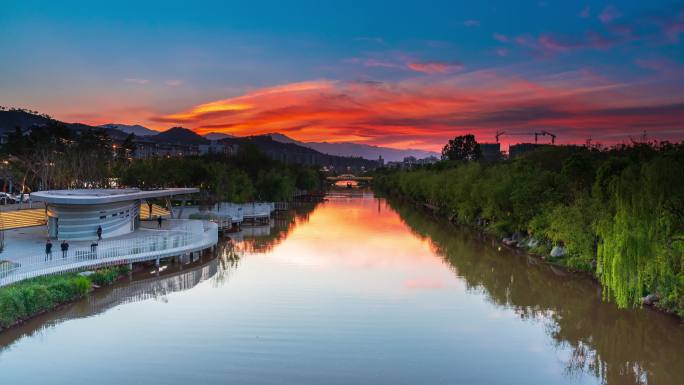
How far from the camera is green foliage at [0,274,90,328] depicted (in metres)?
18.3

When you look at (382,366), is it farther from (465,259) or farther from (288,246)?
(288,246)

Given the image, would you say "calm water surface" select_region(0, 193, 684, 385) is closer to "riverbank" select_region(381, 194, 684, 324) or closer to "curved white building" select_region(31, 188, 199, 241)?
"riverbank" select_region(381, 194, 684, 324)

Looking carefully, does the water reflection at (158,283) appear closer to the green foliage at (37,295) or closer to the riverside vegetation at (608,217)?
the green foliage at (37,295)

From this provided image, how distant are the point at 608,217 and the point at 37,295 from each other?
2234cm

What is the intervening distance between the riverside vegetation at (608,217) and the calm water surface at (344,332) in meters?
1.71

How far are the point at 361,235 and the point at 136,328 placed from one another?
102ft

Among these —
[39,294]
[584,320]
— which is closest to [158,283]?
[39,294]

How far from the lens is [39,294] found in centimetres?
1994

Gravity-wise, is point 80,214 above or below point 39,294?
above

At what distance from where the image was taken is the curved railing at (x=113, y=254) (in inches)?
848

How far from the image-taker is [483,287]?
1094 inches

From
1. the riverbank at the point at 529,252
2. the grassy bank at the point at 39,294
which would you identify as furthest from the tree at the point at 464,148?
the grassy bank at the point at 39,294

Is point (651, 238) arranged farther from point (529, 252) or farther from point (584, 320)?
point (529, 252)

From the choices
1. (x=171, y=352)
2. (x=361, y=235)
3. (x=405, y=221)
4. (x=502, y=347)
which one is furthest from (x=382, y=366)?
(x=405, y=221)
